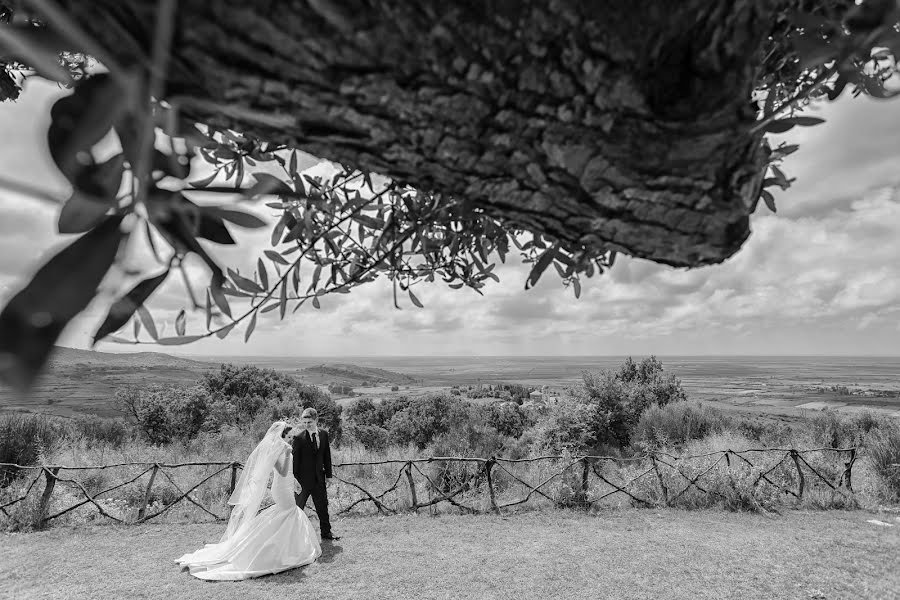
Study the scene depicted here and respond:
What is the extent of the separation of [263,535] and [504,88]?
5.56m

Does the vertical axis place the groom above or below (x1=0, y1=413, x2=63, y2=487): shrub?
above

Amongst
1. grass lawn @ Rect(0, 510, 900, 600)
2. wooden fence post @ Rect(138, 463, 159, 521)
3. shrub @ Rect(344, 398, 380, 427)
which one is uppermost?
wooden fence post @ Rect(138, 463, 159, 521)

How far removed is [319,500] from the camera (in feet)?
19.1

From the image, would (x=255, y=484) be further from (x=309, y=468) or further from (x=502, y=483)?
(x=502, y=483)

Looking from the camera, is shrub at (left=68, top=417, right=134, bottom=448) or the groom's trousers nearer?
the groom's trousers

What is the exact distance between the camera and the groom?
18.4 ft

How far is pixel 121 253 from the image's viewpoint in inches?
15.1

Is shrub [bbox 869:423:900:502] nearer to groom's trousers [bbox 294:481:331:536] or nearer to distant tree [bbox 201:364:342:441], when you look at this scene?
groom's trousers [bbox 294:481:331:536]

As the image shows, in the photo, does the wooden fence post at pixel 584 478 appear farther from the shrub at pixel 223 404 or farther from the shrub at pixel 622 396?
the shrub at pixel 622 396

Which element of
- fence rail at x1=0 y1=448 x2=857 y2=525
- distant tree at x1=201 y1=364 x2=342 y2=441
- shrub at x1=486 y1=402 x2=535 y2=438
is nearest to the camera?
fence rail at x1=0 y1=448 x2=857 y2=525

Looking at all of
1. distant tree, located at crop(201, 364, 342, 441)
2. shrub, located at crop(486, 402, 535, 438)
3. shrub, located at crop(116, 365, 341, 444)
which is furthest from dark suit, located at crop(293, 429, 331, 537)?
shrub, located at crop(486, 402, 535, 438)

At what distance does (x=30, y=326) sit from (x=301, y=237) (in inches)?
33.5

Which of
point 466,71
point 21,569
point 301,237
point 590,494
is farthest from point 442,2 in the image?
point 590,494

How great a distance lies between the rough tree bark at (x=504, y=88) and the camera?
401mm
